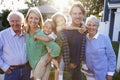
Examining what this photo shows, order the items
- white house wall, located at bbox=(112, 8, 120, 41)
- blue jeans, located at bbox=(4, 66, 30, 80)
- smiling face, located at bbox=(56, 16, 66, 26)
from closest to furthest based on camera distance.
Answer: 1. blue jeans, located at bbox=(4, 66, 30, 80)
2. smiling face, located at bbox=(56, 16, 66, 26)
3. white house wall, located at bbox=(112, 8, 120, 41)

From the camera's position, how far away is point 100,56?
4.58 m

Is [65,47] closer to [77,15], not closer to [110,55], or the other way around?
[77,15]

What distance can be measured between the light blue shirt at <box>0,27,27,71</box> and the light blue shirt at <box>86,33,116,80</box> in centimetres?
91

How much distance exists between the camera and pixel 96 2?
43969 mm

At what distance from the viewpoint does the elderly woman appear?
4562 millimetres

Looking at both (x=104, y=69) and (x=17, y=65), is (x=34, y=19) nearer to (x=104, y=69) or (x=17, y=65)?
(x=17, y=65)

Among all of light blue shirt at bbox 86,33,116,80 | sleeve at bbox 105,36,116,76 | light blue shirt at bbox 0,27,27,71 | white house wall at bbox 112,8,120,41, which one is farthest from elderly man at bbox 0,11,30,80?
white house wall at bbox 112,8,120,41

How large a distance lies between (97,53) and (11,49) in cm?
117

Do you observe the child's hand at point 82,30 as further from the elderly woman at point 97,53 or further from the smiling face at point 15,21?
the smiling face at point 15,21

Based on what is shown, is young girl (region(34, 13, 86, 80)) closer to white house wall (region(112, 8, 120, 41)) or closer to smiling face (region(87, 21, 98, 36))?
smiling face (region(87, 21, 98, 36))

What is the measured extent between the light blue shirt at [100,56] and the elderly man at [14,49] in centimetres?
90

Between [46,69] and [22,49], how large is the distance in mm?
482

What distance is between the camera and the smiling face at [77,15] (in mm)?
4391

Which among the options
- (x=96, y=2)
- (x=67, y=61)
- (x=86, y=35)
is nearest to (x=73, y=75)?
(x=67, y=61)
